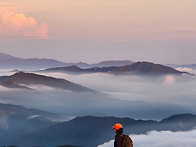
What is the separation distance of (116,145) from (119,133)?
868 millimetres

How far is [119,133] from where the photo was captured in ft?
109

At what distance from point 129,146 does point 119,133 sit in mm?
1144

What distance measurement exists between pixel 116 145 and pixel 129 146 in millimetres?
945

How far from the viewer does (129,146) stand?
108 feet

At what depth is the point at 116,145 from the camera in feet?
109
